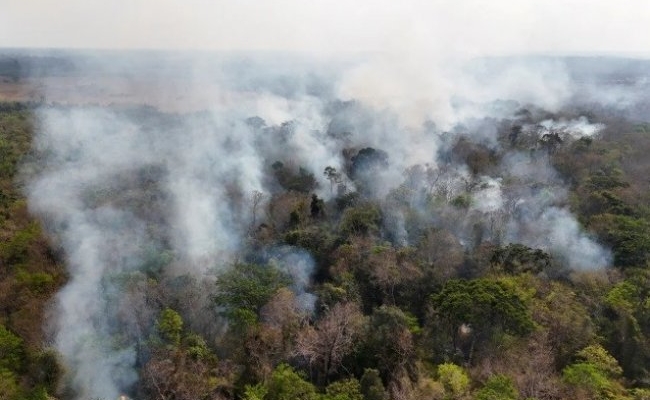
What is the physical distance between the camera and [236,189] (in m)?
40.6

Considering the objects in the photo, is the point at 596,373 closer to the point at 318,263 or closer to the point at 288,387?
the point at 288,387

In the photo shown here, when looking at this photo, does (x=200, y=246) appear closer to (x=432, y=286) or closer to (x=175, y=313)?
(x=175, y=313)

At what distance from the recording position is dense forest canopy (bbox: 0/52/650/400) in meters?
21.4

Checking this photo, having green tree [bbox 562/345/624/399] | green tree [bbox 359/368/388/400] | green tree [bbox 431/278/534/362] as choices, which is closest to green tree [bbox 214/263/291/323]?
green tree [bbox 359/368/388/400]

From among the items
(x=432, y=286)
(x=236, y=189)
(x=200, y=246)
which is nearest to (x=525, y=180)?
(x=432, y=286)

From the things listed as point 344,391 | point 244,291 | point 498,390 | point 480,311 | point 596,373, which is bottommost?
point 344,391

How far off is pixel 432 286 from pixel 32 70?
255ft

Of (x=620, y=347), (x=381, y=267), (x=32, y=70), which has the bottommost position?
(x=620, y=347)

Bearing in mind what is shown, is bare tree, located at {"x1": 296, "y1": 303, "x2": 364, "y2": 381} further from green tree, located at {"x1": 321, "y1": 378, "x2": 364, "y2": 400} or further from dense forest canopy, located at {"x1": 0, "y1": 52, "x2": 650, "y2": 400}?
green tree, located at {"x1": 321, "y1": 378, "x2": 364, "y2": 400}

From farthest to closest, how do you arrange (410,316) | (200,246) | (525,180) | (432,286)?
(525,180)
(200,246)
(432,286)
(410,316)

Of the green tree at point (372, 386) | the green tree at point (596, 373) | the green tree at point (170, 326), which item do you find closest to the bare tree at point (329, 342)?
the green tree at point (372, 386)

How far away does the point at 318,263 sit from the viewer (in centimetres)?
3055

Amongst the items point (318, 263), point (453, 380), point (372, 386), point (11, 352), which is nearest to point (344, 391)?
point (372, 386)

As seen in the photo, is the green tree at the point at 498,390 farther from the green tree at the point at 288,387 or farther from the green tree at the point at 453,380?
the green tree at the point at 288,387
